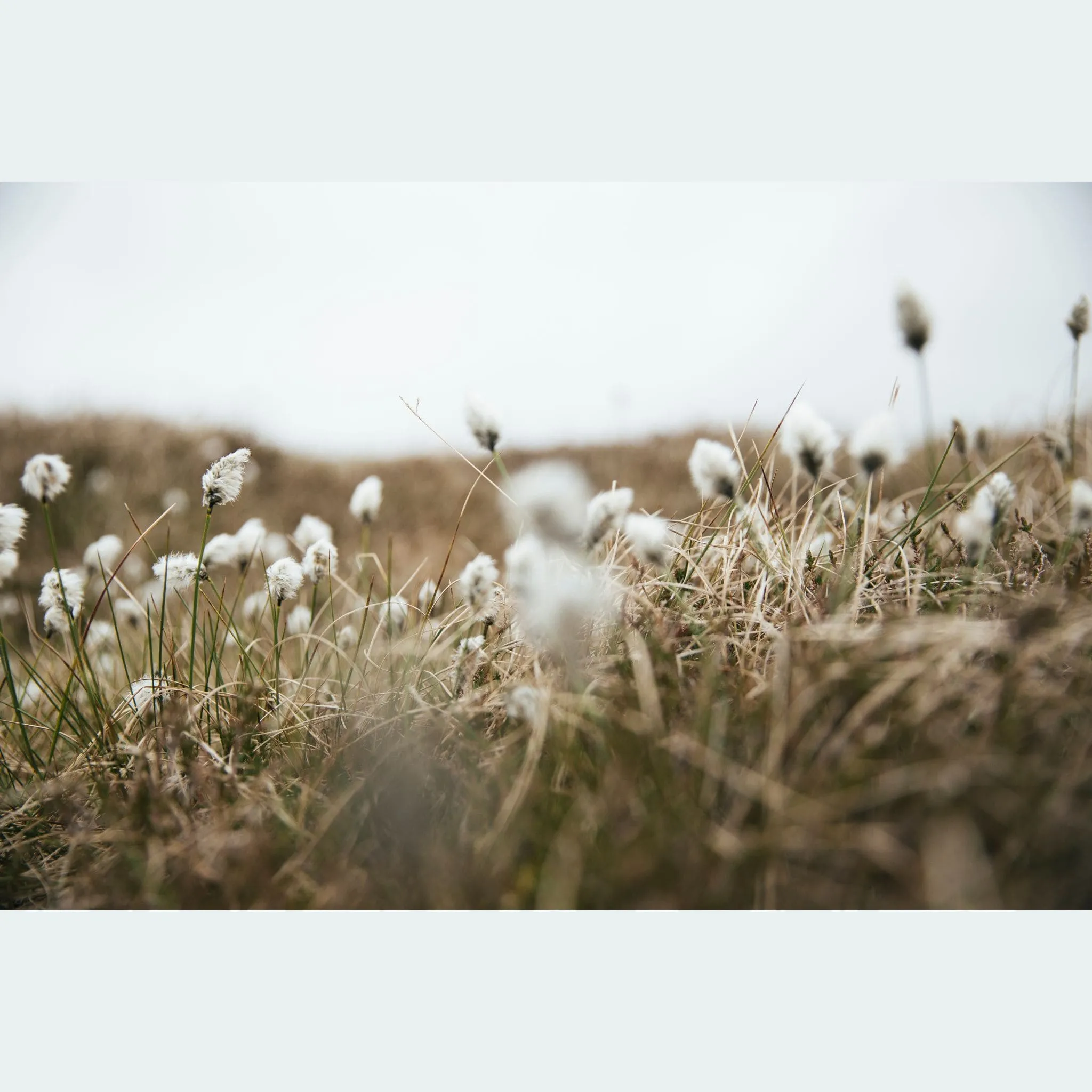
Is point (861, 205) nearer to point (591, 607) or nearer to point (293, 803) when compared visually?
point (591, 607)

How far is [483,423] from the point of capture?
4.71 feet

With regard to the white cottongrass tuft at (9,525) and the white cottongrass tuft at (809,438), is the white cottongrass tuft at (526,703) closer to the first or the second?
the white cottongrass tuft at (809,438)

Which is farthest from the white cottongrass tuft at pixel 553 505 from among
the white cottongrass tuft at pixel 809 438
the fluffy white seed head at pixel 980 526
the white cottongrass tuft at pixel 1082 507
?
the white cottongrass tuft at pixel 1082 507

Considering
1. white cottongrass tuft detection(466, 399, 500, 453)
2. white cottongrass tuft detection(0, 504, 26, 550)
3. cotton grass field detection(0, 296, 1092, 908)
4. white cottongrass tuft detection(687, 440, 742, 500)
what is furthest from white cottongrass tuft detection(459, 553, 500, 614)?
white cottongrass tuft detection(0, 504, 26, 550)

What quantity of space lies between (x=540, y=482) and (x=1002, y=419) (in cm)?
254

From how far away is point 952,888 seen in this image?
36.4 inches

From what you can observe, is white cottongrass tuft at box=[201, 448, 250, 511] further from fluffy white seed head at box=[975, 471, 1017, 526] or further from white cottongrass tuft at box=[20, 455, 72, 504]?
fluffy white seed head at box=[975, 471, 1017, 526]

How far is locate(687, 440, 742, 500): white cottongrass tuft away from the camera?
4.08 ft

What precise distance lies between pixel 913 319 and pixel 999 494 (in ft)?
1.31

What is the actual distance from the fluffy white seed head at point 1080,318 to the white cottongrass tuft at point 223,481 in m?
2.15

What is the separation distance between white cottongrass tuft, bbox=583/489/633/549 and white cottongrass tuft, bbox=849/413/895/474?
1.38 feet

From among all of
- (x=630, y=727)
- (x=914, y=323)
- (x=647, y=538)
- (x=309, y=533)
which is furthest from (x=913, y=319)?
(x=309, y=533)

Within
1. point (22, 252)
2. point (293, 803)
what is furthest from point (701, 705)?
point (22, 252)

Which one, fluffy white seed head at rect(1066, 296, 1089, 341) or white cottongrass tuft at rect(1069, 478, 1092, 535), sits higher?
fluffy white seed head at rect(1066, 296, 1089, 341)
